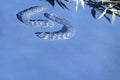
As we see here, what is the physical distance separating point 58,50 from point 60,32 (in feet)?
0.44

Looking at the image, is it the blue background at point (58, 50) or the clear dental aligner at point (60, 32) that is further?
the clear dental aligner at point (60, 32)

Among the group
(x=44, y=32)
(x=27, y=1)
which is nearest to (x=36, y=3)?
(x=27, y=1)

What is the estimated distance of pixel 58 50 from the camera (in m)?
1.71

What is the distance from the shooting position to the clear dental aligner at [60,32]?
175 centimetres

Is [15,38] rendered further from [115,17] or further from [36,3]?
[115,17]

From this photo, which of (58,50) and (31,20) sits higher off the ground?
(31,20)

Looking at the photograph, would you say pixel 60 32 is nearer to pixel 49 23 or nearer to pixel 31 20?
pixel 49 23

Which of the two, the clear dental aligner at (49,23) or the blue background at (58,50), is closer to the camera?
the blue background at (58,50)

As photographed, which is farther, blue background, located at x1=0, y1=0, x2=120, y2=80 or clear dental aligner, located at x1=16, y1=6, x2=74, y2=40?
clear dental aligner, located at x1=16, y1=6, x2=74, y2=40

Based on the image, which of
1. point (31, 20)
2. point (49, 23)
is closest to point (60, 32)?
point (49, 23)

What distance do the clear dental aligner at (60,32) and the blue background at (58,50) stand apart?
0.09 ft

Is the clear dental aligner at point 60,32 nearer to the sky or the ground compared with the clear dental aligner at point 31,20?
nearer to the ground

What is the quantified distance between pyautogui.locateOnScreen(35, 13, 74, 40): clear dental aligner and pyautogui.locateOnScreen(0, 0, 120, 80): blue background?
3cm

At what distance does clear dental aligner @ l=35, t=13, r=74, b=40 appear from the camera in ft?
5.74
